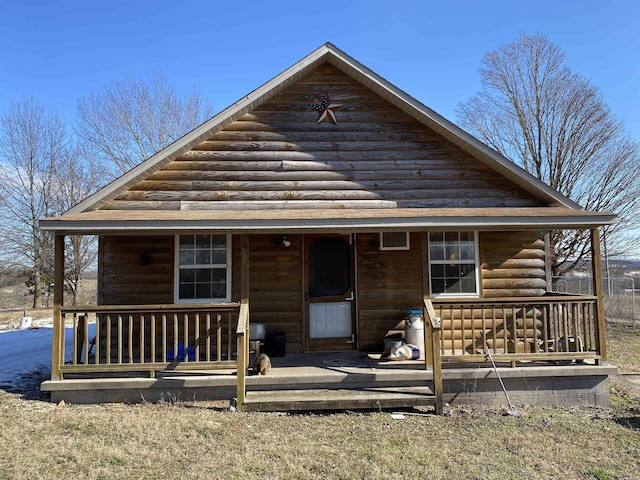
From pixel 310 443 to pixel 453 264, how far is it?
4.83 meters

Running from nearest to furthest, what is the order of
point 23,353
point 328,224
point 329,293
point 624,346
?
point 328,224, point 329,293, point 23,353, point 624,346

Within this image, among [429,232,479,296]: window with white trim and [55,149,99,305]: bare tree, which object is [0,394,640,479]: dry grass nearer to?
[429,232,479,296]: window with white trim

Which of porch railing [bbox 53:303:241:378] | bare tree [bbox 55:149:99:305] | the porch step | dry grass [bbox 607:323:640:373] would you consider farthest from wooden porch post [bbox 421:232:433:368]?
bare tree [bbox 55:149:99:305]

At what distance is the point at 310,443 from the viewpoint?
5160mm

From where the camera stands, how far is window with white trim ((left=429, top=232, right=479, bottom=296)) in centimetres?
861

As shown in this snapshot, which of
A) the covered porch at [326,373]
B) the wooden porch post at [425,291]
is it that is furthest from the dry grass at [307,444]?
the wooden porch post at [425,291]

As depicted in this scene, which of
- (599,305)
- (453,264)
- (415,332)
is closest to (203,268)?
(415,332)

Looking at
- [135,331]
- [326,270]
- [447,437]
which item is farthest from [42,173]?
[447,437]

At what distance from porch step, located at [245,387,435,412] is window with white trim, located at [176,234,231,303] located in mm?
2461

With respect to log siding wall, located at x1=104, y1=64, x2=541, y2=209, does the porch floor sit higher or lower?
lower

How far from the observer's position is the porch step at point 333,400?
6125 mm

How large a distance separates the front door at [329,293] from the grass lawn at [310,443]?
7.75 feet

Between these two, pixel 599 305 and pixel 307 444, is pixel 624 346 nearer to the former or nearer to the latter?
pixel 599 305

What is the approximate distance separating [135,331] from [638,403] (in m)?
8.61
